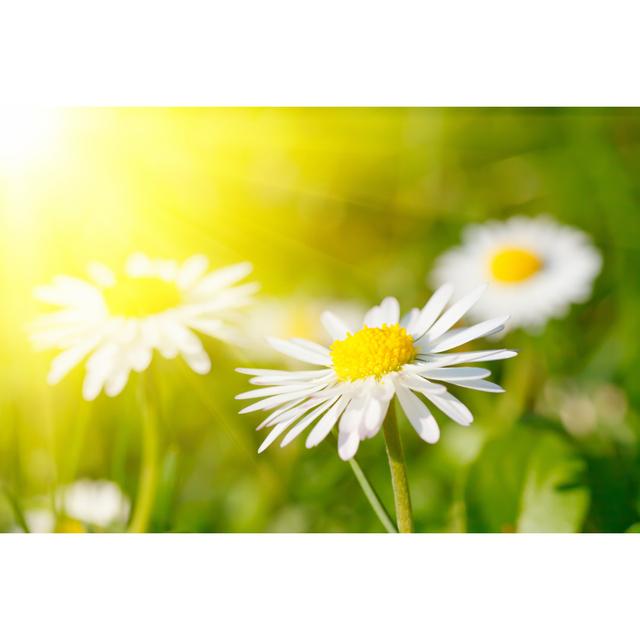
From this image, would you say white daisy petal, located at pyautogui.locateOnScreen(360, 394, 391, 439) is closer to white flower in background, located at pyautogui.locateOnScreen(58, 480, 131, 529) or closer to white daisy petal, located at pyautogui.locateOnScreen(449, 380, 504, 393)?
white daisy petal, located at pyautogui.locateOnScreen(449, 380, 504, 393)

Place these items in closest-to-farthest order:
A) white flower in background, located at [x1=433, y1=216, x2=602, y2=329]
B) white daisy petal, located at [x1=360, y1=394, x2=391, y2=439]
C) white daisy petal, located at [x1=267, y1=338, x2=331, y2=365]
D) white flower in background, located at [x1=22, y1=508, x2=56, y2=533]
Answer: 1. white daisy petal, located at [x1=360, y1=394, x2=391, y2=439]
2. white daisy petal, located at [x1=267, y1=338, x2=331, y2=365]
3. white flower in background, located at [x1=22, y1=508, x2=56, y2=533]
4. white flower in background, located at [x1=433, y1=216, x2=602, y2=329]

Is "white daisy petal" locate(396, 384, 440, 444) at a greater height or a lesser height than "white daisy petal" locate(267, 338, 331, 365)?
lesser

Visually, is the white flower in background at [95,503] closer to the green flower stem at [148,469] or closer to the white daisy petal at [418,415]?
the green flower stem at [148,469]

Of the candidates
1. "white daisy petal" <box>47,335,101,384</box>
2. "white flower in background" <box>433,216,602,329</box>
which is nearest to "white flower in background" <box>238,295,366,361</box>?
"white flower in background" <box>433,216,602,329</box>

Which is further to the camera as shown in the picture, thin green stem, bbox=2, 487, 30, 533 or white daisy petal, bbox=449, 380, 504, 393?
thin green stem, bbox=2, 487, 30, 533

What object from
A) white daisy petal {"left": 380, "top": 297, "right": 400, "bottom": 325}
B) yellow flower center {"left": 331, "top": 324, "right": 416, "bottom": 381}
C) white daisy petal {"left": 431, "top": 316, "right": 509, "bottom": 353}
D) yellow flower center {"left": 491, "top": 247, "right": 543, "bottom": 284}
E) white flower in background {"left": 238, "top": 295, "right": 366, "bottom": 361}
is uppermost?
yellow flower center {"left": 491, "top": 247, "right": 543, "bottom": 284}

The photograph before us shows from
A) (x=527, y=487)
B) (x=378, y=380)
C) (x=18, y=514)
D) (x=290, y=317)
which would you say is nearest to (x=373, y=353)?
(x=378, y=380)
